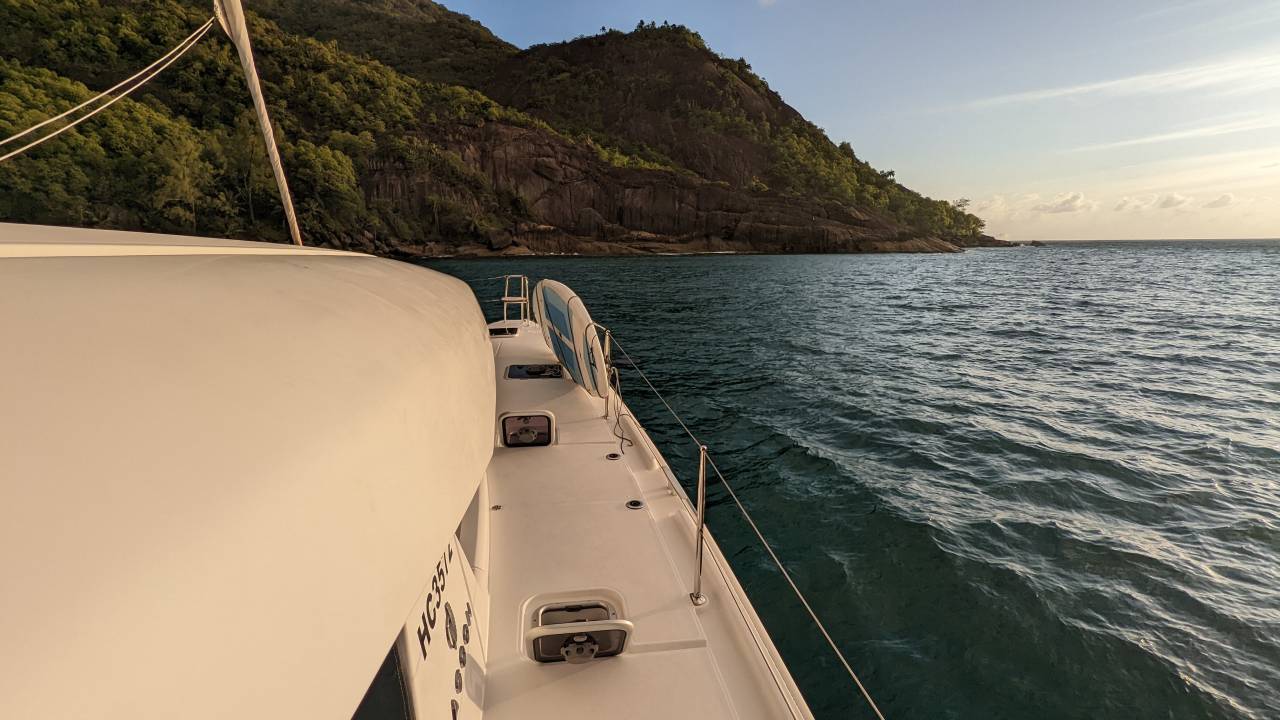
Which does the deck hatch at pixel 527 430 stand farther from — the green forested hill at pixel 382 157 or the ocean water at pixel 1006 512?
the green forested hill at pixel 382 157

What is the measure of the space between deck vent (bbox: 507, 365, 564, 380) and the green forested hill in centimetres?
6606

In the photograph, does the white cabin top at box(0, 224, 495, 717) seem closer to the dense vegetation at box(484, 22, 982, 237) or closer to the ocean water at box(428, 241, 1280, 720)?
the ocean water at box(428, 241, 1280, 720)

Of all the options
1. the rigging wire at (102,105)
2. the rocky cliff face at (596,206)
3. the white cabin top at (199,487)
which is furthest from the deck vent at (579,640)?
the rocky cliff face at (596,206)

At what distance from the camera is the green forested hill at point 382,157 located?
5616 cm

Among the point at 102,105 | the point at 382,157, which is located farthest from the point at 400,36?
the point at 102,105

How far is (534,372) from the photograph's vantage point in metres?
9.97

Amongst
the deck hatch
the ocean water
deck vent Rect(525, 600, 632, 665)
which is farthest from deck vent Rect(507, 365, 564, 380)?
deck vent Rect(525, 600, 632, 665)

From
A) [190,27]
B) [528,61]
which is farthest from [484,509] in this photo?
[528,61]

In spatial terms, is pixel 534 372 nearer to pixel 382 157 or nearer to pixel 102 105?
pixel 102 105

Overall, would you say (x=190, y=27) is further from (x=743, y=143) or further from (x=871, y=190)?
(x=871, y=190)

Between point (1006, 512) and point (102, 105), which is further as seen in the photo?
point (1006, 512)

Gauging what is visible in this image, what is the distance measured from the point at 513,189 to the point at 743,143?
240 ft

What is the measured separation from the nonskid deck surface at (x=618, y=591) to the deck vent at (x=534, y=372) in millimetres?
3118

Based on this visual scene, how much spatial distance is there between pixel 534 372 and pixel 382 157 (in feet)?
282
